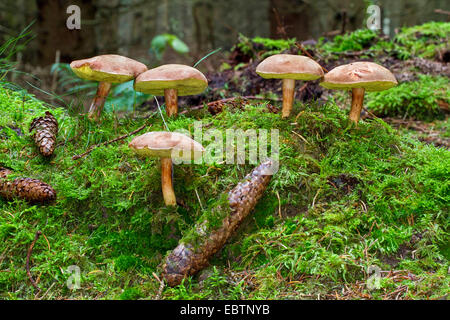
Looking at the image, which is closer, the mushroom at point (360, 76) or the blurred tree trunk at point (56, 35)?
the mushroom at point (360, 76)

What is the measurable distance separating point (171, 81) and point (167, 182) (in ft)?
2.72

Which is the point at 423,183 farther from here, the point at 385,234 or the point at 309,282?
the point at 309,282

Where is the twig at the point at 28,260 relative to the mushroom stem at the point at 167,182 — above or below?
below

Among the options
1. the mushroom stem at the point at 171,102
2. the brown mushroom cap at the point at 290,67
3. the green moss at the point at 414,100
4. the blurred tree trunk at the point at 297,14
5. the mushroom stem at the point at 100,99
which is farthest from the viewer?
the blurred tree trunk at the point at 297,14

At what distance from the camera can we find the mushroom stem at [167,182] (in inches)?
95.0

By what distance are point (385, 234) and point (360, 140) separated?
91cm

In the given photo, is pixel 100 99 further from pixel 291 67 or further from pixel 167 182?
pixel 291 67

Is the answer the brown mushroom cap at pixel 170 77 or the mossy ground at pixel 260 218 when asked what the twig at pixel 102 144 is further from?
the brown mushroom cap at pixel 170 77

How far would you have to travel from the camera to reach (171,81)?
2.78m

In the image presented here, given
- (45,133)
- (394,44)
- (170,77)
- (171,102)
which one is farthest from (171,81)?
(394,44)

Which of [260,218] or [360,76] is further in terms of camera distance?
[360,76]

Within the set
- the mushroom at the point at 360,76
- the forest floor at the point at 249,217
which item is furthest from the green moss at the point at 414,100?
the mushroom at the point at 360,76

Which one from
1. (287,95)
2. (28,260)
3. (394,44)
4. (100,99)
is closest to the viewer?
(28,260)
